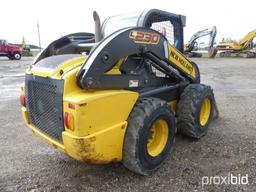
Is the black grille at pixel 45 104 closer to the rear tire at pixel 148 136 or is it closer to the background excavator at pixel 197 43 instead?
the rear tire at pixel 148 136

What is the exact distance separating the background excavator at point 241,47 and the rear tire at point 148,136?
26539 mm

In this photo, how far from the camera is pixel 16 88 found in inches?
399

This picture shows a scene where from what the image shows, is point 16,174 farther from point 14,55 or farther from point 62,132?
point 14,55

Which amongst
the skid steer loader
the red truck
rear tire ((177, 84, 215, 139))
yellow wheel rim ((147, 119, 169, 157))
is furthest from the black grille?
the red truck

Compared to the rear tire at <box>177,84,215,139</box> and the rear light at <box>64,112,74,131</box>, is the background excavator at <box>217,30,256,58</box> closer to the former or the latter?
the rear tire at <box>177,84,215,139</box>

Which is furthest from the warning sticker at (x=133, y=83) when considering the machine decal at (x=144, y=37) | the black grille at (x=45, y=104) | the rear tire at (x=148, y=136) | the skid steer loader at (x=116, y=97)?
the black grille at (x=45, y=104)

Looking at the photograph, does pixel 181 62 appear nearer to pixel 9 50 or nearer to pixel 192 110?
pixel 192 110

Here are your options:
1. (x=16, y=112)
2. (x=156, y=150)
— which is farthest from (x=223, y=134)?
(x=16, y=112)

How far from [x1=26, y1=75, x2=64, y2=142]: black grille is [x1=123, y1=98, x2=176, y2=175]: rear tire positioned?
2.45 ft

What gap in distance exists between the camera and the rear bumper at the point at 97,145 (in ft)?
8.65

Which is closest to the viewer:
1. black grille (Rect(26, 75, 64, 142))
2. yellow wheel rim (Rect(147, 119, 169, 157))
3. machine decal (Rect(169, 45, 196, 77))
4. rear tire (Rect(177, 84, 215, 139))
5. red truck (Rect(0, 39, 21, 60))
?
black grille (Rect(26, 75, 64, 142))

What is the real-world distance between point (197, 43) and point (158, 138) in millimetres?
25699

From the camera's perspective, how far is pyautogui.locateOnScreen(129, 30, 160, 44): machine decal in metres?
3.16

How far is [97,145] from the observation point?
2709 millimetres
